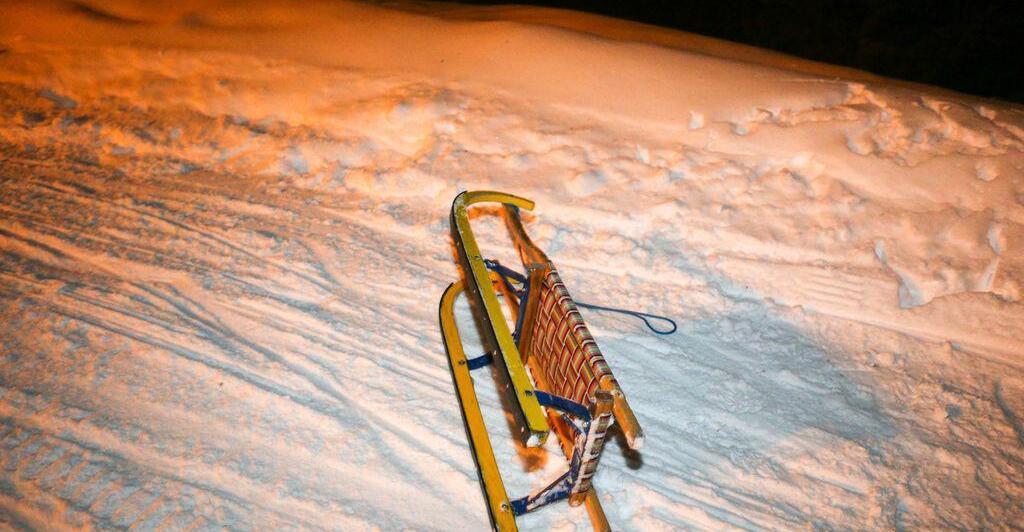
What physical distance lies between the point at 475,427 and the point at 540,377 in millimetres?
418

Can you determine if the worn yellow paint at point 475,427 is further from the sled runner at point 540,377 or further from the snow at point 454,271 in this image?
the snow at point 454,271

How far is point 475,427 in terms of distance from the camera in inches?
106

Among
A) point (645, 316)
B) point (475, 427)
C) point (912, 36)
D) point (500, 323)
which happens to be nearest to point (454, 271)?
point (645, 316)

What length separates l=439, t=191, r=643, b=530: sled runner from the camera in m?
1.97

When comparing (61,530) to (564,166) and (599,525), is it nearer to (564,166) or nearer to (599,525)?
(599,525)

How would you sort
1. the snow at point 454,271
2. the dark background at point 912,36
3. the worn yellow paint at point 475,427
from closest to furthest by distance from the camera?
1. the worn yellow paint at point 475,427
2. the snow at point 454,271
3. the dark background at point 912,36

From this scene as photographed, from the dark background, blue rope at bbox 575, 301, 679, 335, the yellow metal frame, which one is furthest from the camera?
the dark background

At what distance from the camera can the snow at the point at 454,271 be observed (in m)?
2.76

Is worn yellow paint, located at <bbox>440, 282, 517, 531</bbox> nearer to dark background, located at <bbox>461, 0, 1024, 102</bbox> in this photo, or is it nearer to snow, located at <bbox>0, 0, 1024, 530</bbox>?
snow, located at <bbox>0, 0, 1024, 530</bbox>

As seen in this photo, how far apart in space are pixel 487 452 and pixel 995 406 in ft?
10.2

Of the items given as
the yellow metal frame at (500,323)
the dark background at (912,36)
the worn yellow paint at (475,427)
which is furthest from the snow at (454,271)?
the dark background at (912,36)

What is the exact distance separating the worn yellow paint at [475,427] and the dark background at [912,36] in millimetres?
16861

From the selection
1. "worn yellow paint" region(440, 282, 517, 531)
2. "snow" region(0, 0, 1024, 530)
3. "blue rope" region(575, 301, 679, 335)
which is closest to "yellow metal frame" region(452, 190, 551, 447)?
"worn yellow paint" region(440, 282, 517, 531)

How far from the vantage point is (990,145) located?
489 cm
